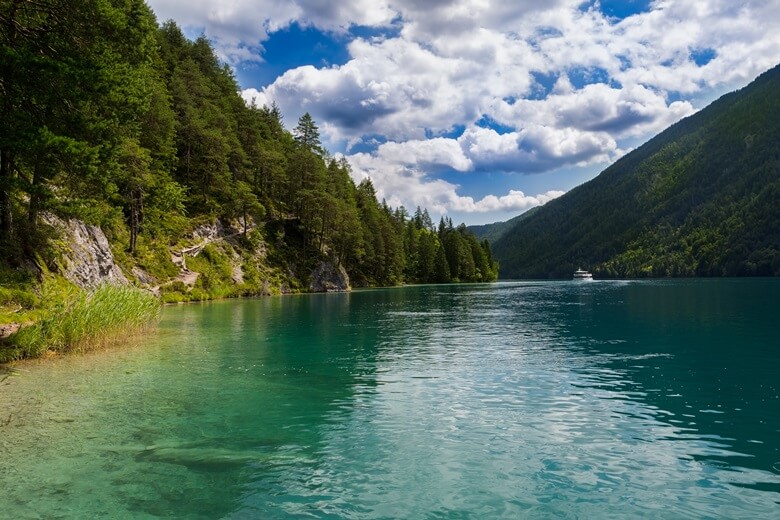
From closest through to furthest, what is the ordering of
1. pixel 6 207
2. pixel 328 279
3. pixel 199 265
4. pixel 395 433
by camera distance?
pixel 395 433 → pixel 6 207 → pixel 199 265 → pixel 328 279

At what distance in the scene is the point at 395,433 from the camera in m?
13.3

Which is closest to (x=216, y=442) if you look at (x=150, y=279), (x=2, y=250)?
(x=2, y=250)

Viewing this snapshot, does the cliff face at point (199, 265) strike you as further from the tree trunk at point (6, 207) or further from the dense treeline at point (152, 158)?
the tree trunk at point (6, 207)

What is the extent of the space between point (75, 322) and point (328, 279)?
8334cm

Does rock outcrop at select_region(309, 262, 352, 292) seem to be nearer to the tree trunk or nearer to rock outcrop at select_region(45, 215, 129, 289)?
rock outcrop at select_region(45, 215, 129, 289)

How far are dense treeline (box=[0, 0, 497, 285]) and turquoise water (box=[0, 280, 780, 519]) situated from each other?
9219mm

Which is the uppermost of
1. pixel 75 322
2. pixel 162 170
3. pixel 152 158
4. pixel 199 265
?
pixel 152 158

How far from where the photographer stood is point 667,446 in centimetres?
1212

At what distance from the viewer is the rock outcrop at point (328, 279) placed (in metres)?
104

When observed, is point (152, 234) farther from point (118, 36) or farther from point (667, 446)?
point (667, 446)

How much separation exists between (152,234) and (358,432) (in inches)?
2466

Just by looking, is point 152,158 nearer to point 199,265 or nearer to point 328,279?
point 199,265

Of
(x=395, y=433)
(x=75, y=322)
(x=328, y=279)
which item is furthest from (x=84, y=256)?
(x=328, y=279)

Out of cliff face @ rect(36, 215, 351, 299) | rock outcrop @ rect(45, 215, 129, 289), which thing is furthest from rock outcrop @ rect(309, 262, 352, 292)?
rock outcrop @ rect(45, 215, 129, 289)
